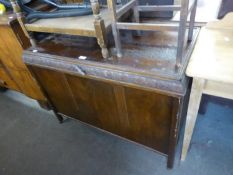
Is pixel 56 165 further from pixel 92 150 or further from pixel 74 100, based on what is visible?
pixel 74 100

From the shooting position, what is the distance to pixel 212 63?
28.6 inches

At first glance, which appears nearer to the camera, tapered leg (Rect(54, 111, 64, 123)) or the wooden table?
the wooden table

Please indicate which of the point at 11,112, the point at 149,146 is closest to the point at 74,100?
the point at 149,146

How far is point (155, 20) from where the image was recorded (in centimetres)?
104

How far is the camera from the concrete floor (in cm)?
118

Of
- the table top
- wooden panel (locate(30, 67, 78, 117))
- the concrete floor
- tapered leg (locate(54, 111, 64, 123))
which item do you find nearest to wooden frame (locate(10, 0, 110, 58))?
wooden panel (locate(30, 67, 78, 117))

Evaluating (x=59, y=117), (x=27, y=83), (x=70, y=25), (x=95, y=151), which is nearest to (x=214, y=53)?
(x=70, y=25)

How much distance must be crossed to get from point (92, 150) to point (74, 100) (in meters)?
0.42

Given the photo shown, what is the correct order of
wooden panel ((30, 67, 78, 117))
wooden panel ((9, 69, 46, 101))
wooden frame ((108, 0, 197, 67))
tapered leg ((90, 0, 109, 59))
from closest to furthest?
wooden frame ((108, 0, 197, 67)) → tapered leg ((90, 0, 109, 59)) → wooden panel ((30, 67, 78, 117)) → wooden panel ((9, 69, 46, 101))

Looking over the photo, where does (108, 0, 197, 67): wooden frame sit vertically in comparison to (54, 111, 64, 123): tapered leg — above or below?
above

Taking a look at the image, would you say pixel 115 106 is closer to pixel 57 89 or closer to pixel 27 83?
pixel 57 89

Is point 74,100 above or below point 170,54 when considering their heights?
below

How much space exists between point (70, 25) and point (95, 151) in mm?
879

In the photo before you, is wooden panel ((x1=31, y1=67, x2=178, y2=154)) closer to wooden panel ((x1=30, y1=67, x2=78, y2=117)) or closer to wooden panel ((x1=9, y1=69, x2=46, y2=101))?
wooden panel ((x1=30, y1=67, x2=78, y2=117))
